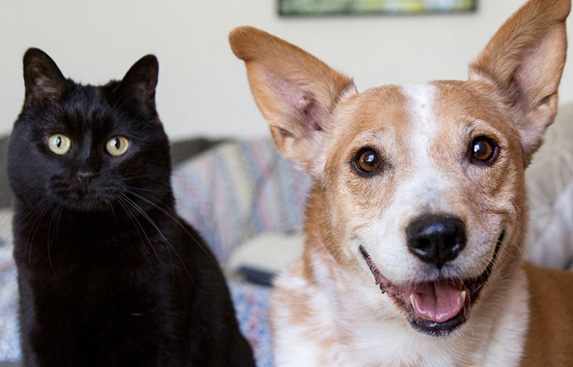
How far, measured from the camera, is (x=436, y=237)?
1195 millimetres

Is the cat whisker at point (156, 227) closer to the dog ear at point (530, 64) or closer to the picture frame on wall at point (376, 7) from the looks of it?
the dog ear at point (530, 64)

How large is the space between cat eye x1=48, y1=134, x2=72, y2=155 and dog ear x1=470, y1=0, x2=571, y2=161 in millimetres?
922

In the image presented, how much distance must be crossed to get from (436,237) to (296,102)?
0.56m

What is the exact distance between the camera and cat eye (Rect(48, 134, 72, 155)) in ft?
4.76

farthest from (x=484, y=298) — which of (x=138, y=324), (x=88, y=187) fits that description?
(x=88, y=187)

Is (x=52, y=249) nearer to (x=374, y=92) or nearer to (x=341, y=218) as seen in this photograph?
(x=341, y=218)

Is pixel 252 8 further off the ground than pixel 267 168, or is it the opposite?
pixel 252 8

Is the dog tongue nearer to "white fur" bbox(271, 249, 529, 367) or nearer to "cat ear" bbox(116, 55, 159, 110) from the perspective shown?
"white fur" bbox(271, 249, 529, 367)

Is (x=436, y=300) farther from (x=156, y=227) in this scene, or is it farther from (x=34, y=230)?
(x=34, y=230)

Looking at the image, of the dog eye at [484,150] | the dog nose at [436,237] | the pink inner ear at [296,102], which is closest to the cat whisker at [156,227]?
the pink inner ear at [296,102]

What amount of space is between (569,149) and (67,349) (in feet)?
6.86

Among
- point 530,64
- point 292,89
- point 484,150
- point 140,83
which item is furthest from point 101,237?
point 530,64

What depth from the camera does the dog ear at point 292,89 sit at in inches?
58.7

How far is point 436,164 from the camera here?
1.35 metres
